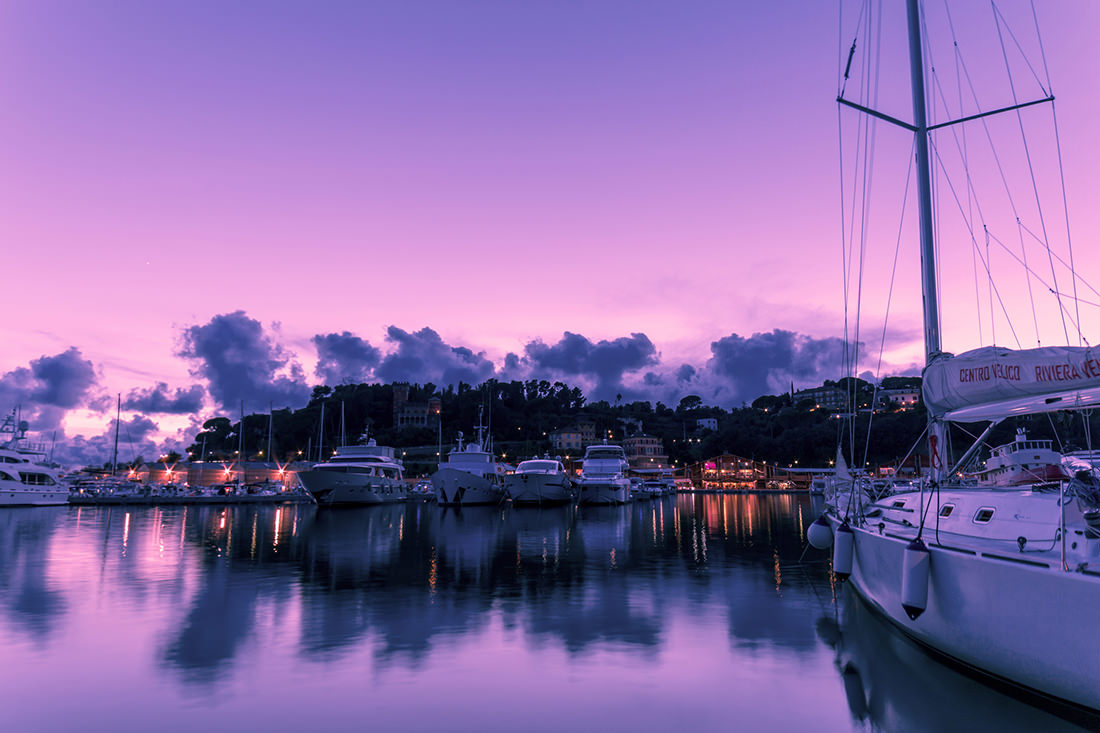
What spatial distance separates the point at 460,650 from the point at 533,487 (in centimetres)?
4448

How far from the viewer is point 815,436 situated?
144625 millimetres

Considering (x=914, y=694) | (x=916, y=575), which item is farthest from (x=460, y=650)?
(x=916, y=575)

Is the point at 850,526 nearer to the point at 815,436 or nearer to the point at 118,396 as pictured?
the point at 118,396

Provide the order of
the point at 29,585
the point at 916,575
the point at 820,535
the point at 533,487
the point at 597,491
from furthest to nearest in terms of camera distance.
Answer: the point at 597,491 → the point at 533,487 → the point at 820,535 → the point at 29,585 → the point at 916,575

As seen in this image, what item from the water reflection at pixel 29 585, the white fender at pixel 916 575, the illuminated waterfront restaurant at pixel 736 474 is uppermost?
the white fender at pixel 916 575

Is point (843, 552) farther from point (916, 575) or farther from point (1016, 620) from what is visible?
point (1016, 620)

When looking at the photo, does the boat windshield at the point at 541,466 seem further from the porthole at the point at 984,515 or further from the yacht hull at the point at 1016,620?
the yacht hull at the point at 1016,620

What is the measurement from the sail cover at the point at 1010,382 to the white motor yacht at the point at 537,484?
4311 cm

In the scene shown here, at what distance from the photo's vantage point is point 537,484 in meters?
54.0

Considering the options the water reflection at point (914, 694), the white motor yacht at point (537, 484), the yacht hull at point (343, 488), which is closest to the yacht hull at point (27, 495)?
the yacht hull at point (343, 488)

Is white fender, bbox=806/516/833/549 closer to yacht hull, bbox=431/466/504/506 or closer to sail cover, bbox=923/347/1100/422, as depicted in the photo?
sail cover, bbox=923/347/1100/422

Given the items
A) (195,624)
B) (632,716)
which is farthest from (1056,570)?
(195,624)

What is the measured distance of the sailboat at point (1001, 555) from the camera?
22.1ft

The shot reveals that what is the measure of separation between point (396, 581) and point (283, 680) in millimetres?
7677
